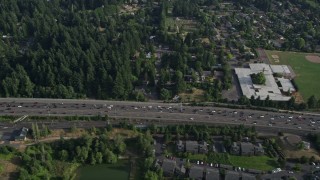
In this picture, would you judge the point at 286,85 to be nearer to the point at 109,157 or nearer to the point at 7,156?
the point at 109,157

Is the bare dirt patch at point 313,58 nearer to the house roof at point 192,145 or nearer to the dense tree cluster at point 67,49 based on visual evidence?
the dense tree cluster at point 67,49

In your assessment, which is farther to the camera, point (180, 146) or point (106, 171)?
point (180, 146)

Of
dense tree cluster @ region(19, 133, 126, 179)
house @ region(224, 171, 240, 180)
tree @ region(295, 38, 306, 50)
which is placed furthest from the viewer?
tree @ region(295, 38, 306, 50)

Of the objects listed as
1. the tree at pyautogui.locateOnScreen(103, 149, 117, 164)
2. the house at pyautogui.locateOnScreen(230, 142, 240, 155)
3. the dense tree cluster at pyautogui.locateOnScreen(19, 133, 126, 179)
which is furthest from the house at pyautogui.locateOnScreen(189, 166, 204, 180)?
the tree at pyautogui.locateOnScreen(103, 149, 117, 164)

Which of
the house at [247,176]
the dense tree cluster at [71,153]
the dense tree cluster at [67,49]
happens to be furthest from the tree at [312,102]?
the dense tree cluster at [71,153]

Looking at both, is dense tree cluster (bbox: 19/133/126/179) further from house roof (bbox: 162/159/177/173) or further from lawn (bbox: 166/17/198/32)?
lawn (bbox: 166/17/198/32)

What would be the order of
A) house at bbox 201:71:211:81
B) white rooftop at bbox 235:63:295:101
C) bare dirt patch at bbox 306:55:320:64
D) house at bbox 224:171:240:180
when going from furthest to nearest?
bare dirt patch at bbox 306:55:320:64 → house at bbox 201:71:211:81 → white rooftop at bbox 235:63:295:101 → house at bbox 224:171:240:180

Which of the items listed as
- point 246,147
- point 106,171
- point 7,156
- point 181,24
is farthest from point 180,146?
point 181,24

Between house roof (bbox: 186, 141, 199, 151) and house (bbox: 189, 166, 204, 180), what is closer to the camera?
house (bbox: 189, 166, 204, 180)
